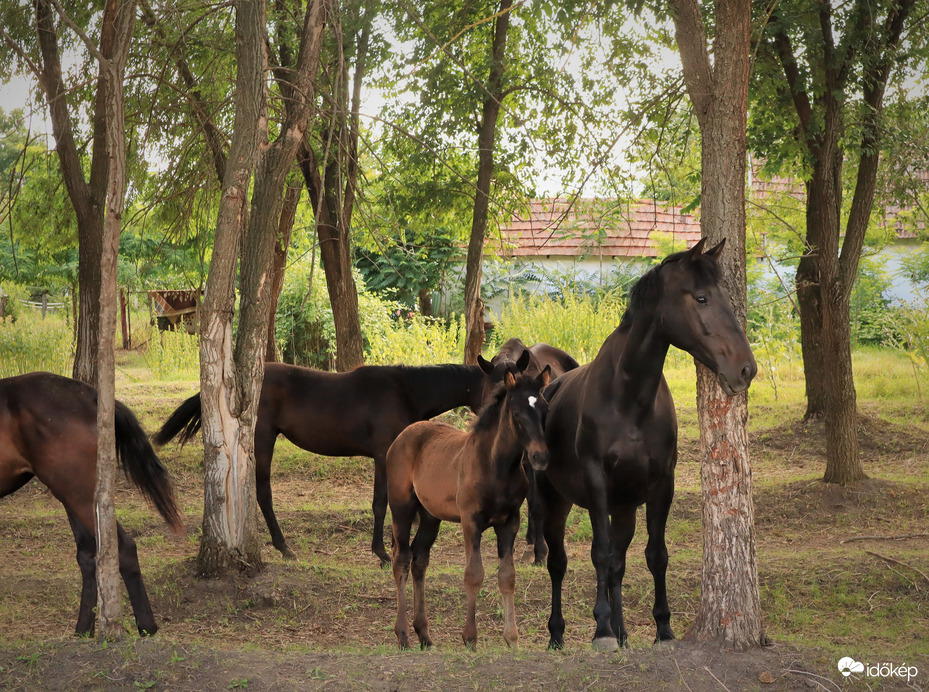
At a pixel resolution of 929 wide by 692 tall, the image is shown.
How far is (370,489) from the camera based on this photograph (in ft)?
35.0

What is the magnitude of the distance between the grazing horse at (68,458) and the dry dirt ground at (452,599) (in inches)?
17.2

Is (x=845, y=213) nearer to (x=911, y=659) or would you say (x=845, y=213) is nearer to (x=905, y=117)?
(x=905, y=117)

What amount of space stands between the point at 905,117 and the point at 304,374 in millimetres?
7454

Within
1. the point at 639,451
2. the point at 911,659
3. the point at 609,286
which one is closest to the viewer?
the point at 911,659

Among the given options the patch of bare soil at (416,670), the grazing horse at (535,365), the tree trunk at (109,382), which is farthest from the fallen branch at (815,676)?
the tree trunk at (109,382)

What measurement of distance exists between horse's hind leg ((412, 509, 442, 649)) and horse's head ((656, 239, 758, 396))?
90.0 inches

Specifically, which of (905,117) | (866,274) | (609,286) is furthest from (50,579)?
(866,274)

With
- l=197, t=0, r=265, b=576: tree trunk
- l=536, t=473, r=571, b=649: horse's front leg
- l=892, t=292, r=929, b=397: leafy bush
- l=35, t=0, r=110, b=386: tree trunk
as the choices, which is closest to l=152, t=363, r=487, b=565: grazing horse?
l=197, t=0, r=265, b=576: tree trunk

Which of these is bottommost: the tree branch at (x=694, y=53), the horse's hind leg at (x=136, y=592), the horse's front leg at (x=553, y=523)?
the horse's hind leg at (x=136, y=592)

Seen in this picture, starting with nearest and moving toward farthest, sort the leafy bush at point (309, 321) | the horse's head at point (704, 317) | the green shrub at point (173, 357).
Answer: the horse's head at point (704, 317), the leafy bush at point (309, 321), the green shrub at point (173, 357)

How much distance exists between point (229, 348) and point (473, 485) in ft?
8.14

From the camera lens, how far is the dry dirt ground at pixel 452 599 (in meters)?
4.09

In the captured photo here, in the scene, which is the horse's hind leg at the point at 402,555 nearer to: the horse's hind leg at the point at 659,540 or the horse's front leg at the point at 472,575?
the horse's front leg at the point at 472,575

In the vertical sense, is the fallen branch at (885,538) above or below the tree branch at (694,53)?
below
